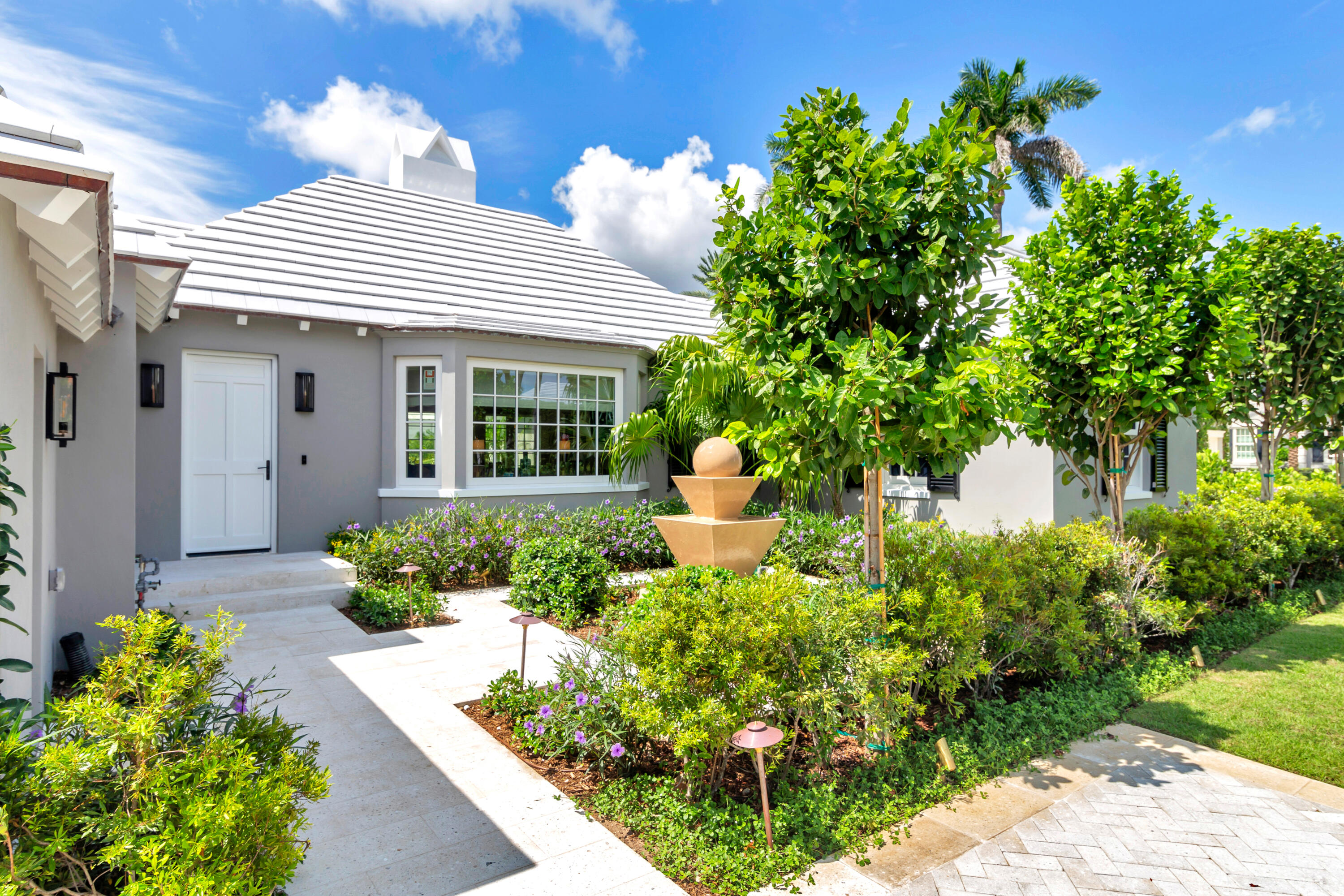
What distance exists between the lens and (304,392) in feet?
28.5

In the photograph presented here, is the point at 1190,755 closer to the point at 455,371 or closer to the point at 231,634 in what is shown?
the point at 231,634

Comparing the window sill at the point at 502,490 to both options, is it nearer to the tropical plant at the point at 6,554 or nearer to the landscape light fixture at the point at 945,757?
the landscape light fixture at the point at 945,757

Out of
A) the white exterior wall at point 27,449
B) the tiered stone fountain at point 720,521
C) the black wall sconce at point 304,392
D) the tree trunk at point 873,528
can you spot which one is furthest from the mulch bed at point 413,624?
the tree trunk at point 873,528

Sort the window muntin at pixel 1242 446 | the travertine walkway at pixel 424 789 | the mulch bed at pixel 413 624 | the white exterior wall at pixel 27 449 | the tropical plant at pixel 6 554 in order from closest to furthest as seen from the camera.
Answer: the tropical plant at pixel 6 554
the white exterior wall at pixel 27 449
the travertine walkway at pixel 424 789
the mulch bed at pixel 413 624
the window muntin at pixel 1242 446

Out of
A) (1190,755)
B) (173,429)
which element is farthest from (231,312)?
(1190,755)

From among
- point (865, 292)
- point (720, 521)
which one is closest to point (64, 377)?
point (720, 521)

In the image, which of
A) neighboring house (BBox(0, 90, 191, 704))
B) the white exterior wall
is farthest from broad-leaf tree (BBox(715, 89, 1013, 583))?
the white exterior wall

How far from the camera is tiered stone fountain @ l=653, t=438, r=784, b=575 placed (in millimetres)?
4160

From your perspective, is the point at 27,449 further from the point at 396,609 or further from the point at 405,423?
the point at 405,423

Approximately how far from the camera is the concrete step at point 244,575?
6625 mm

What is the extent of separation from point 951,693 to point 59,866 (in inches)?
163

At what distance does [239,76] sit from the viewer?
8625mm

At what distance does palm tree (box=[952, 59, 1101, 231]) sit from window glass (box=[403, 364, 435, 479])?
839 inches

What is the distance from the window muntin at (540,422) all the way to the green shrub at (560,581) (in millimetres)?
2915
